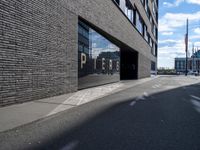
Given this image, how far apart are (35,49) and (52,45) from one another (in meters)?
1.54

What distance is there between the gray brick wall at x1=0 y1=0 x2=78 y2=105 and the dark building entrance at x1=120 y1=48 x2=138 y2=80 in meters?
23.3

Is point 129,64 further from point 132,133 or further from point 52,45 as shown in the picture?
point 132,133

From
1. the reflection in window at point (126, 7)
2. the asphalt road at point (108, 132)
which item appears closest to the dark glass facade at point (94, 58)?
the reflection in window at point (126, 7)

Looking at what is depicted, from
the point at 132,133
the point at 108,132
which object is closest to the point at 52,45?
the point at 108,132

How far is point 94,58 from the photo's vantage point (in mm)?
20516

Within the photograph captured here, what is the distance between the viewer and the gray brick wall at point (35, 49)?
9358 mm

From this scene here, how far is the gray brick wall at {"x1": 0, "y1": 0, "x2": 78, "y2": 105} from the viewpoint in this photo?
30.7 feet

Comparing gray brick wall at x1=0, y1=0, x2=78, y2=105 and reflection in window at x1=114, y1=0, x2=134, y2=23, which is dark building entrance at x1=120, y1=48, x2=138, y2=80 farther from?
gray brick wall at x1=0, y1=0, x2=78, y2=105

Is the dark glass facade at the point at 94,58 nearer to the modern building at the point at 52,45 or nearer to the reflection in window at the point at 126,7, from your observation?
the modern building at the point at 52,45

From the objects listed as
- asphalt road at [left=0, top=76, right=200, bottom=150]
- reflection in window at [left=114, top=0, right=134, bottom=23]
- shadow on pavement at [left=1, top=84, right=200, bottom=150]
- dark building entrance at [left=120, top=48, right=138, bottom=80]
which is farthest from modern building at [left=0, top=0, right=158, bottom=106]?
dark building entrance at [left=120, top=48, right=138, bottom=80]

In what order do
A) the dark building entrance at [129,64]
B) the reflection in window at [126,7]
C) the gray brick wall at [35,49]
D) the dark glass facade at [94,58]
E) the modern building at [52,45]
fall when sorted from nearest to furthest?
the gray brick wall at [35,49]
the modern building at [52,45]
the dark glass facade at [94,58]
the reflection in window at [126,7]
the dark building entrance at [129,64]

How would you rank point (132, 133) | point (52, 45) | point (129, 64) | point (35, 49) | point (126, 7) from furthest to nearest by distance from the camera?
point (129, 64) → point (126, 7) → point (52, 45) → point (35, 49) → point (132, 133)

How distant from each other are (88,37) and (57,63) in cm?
596

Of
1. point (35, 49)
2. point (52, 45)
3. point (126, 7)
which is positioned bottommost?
point (35, 49)
